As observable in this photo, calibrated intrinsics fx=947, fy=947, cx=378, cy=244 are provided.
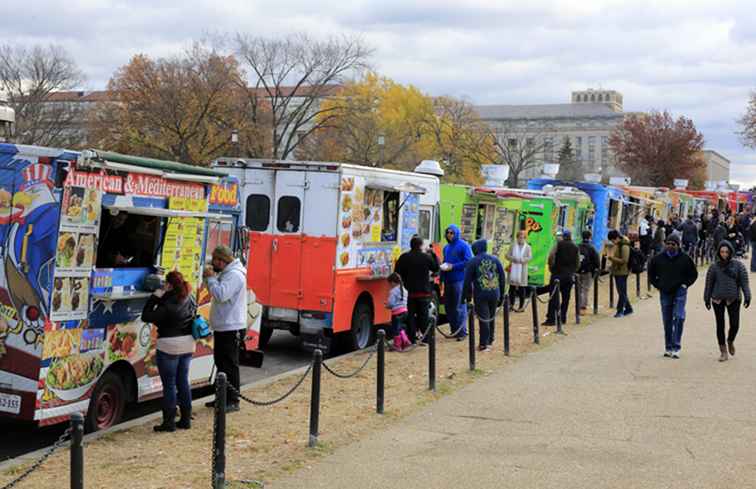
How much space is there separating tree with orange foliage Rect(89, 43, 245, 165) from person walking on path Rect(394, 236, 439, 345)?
40080 mm

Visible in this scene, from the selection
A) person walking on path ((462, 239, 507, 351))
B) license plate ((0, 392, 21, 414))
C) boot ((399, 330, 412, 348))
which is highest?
person walking on path ((462, 239, 507, 351))

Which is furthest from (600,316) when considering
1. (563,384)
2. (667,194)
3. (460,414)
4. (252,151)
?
(252,151)

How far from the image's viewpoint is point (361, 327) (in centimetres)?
1517

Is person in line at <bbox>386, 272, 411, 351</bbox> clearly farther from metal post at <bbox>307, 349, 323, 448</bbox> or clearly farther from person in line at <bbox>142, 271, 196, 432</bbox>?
metal post at <bbox>307, 349, 323, 448</bbox>

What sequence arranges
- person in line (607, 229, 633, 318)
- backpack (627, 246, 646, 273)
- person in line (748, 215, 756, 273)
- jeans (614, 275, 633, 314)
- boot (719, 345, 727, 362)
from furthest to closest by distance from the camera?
1. person in line (748, 215, 756, 273)
2. backpack (627, 246, 646, 273)
3. jeans (614, 275, 633, 314)
4. person in line (607, 229, 633, 318)
5. boot (719, 345, 727, 362)

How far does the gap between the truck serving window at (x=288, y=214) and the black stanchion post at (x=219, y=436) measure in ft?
23.6

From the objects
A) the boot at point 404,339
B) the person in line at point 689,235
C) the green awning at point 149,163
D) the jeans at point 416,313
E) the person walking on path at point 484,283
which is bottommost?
the boot at point 404,339

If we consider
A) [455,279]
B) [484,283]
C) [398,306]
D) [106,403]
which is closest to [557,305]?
[455,279]

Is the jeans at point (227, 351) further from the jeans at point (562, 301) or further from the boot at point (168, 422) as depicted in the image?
the jeans at point (562, 301)

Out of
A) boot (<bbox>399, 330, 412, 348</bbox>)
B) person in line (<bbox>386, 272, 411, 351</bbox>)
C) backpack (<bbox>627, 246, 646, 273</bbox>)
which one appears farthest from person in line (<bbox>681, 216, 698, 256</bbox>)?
boot (<bbox>399, 330, 412, 348</bbox>)

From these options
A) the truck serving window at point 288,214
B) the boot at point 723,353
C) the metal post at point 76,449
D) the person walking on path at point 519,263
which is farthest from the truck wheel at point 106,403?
the person walking on path at point 519,263

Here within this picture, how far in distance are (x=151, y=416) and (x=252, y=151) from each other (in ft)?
159

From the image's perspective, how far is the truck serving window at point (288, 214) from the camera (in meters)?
14.0

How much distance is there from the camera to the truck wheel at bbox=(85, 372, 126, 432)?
8.77m
